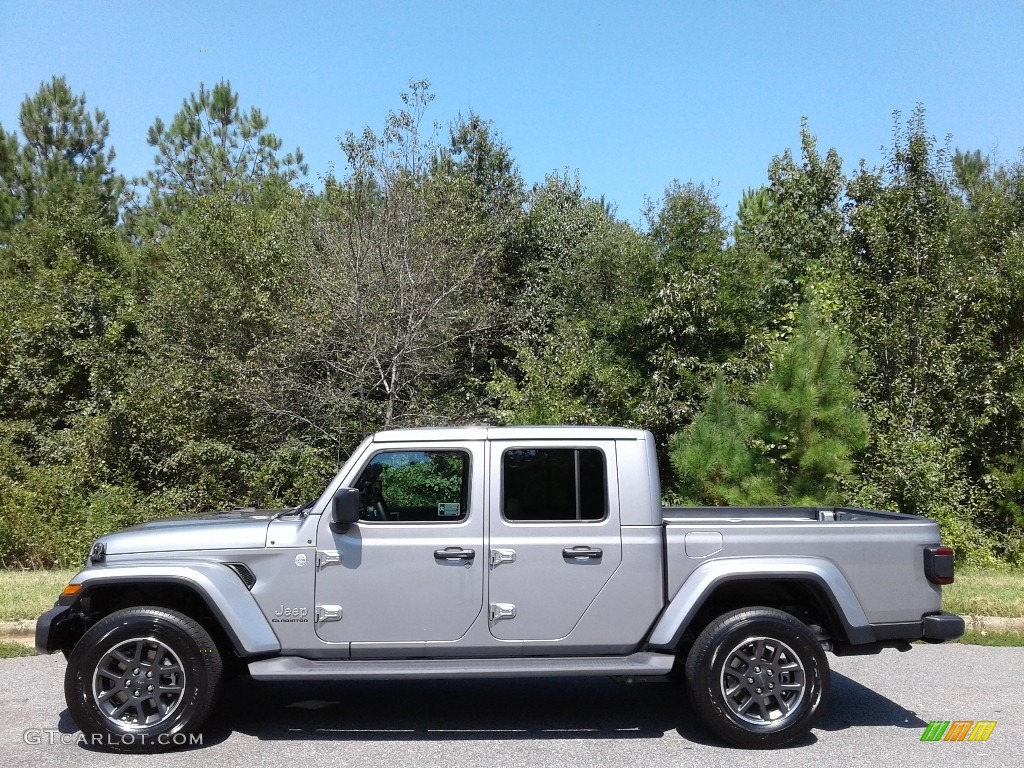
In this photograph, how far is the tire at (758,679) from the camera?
5.55 m

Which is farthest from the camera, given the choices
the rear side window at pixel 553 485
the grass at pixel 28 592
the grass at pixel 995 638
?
the grass at pixel 28 592

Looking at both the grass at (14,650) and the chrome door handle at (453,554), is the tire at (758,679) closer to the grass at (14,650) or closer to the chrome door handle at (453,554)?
the chrome door handle at (453,554)

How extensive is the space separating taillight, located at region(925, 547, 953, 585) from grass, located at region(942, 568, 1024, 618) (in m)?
3.74

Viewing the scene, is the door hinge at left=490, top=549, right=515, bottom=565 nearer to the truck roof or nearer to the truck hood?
the truck roof

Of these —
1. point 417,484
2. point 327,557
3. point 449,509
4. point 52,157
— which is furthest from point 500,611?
point 52,157

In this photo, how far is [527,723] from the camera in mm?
6129

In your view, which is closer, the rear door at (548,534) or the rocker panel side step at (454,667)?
the rocker panel side step at (454,667)

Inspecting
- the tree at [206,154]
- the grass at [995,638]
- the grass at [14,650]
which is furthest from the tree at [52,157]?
the grass at [995,638]

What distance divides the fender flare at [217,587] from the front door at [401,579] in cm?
36

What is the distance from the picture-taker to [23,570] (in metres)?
13.0

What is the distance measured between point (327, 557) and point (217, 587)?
2.20ft

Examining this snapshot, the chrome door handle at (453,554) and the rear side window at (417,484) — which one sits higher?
the rear side window at (417,484)

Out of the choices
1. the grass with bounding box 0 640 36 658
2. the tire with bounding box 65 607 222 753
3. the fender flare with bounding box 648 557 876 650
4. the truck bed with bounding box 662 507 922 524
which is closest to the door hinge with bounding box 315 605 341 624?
the tire with bounding box 65 607 222 753

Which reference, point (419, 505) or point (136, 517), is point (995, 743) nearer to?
point (419, 505)
